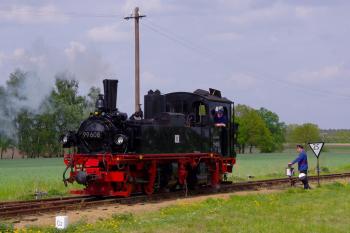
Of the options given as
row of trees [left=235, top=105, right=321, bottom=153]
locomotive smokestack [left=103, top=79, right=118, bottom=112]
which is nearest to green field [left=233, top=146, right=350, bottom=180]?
locomotive smokestack [left=103, top=79, right=118, bottom=112]

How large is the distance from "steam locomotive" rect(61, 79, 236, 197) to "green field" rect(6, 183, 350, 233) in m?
2.55

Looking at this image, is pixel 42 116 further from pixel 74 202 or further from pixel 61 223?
pixel 61 223

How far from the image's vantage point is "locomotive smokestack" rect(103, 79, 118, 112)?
15.9 m

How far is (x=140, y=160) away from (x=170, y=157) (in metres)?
1.17

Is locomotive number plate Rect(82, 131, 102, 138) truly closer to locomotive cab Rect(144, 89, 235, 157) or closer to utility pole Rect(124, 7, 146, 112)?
locomotive cab Rect(144, 89, 235, 157)

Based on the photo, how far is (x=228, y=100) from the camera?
64.9 ft

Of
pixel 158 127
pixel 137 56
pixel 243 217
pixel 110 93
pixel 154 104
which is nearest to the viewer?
pixel 243 217

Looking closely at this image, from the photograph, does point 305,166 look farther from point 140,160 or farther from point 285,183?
point 140,160

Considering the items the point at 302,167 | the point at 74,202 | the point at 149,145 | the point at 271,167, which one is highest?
the point at 149,145

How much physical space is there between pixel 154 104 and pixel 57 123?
29860mm

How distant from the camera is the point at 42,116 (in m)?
42.6

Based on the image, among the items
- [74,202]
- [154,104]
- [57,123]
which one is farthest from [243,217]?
[57,123]

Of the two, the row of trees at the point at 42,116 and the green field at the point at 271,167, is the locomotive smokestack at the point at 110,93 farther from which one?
the green field at the point at 271,167

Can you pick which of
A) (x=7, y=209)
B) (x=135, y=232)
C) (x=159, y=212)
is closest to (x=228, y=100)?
(x=159, y=212)
